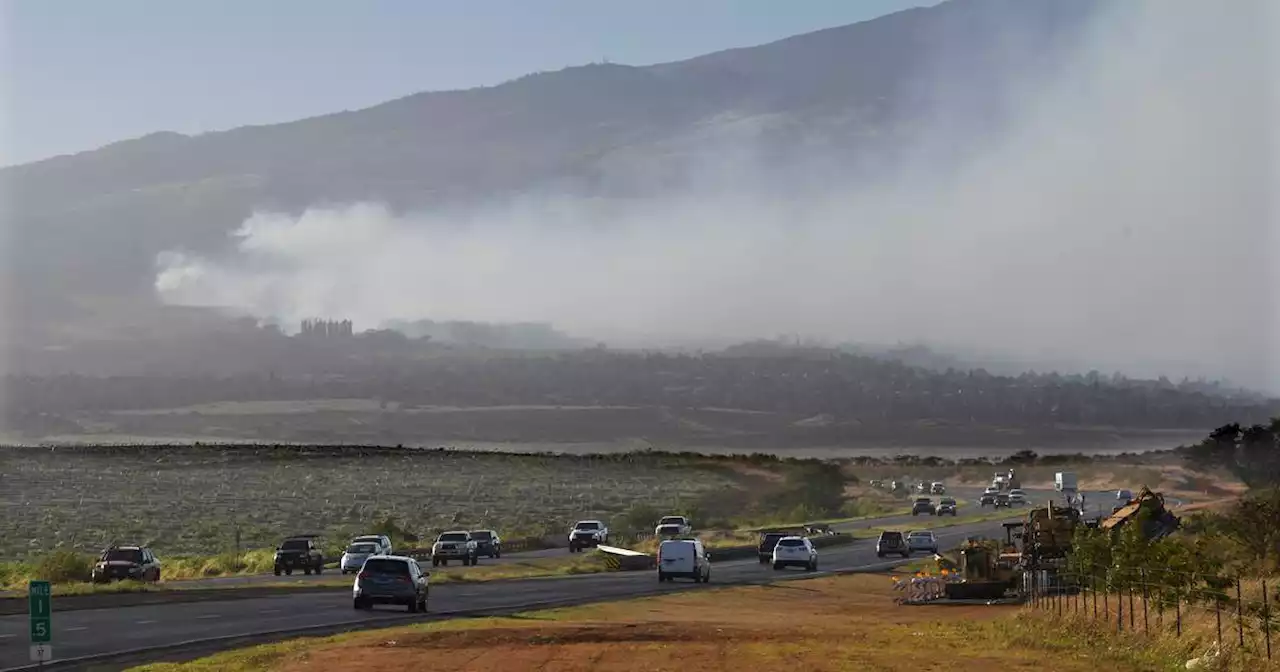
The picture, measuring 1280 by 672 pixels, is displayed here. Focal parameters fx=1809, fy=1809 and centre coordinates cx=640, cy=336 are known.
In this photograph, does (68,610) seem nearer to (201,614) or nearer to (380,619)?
(201,614)

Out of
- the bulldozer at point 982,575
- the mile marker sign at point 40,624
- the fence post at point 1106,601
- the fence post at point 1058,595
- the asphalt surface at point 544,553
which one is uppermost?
the mile marker sign at point 40,624

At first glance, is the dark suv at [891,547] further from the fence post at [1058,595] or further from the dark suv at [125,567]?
the dark suv at [125,567]

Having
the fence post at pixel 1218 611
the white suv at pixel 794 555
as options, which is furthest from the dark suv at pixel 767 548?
the fence post at pixel 1218 611

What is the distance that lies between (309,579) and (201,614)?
23490 mm

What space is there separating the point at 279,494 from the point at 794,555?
63688 millimetres

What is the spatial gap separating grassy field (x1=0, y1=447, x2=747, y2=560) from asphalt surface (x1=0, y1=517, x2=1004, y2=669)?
77.5 feet

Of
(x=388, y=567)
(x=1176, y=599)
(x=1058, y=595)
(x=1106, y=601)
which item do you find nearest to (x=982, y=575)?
(x=1058, y=595)

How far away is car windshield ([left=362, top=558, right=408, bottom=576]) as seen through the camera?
5769 cm

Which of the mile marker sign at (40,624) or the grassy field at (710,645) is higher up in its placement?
the mile marker sign at (40,624)

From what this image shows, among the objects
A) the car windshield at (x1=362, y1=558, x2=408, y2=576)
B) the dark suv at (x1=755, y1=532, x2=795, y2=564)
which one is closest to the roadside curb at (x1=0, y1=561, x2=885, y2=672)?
the car windshield at (x1=362, y1=558, x2=408, y2=576)

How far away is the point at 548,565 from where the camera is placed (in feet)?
299

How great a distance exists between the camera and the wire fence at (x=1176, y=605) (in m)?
34.9

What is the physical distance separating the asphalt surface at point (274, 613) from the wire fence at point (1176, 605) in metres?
19.5

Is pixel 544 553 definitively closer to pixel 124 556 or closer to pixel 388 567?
pixel 124 556
